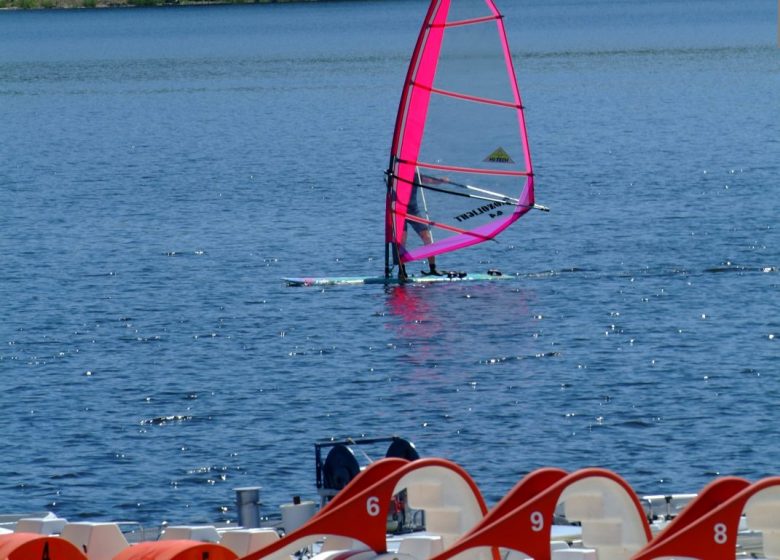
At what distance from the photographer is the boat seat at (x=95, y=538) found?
86.4ft

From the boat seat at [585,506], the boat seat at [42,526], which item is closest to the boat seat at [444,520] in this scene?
the boat seat at [585,506]

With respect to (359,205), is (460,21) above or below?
above

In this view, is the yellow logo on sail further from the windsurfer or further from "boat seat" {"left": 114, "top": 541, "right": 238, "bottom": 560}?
"boat seat" {"left": 114, "top": 541, "right": 238, "bottom": 560}

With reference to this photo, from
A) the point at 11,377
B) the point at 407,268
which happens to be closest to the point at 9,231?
the point at 407,268

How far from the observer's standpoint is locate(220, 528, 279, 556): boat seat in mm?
24797

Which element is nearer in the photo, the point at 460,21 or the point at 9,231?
the point at 460,21

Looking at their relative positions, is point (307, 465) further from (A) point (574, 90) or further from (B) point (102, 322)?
(A) point (574, 90)

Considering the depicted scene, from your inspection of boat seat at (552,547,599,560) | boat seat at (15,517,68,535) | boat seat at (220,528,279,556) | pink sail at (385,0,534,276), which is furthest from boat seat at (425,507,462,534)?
pink sail at (385,0,534,276)

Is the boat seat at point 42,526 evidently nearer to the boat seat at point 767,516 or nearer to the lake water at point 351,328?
the boat seat at point 767,516

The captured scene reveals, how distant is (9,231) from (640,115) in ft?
221

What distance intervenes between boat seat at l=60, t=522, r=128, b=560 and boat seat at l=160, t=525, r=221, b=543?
745 mm

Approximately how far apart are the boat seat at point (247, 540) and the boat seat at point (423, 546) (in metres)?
2.02

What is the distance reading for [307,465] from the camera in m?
45.3

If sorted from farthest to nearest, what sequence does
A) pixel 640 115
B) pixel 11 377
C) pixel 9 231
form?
pixel 640 115 → pixel 9 231 → pixel 11 377
